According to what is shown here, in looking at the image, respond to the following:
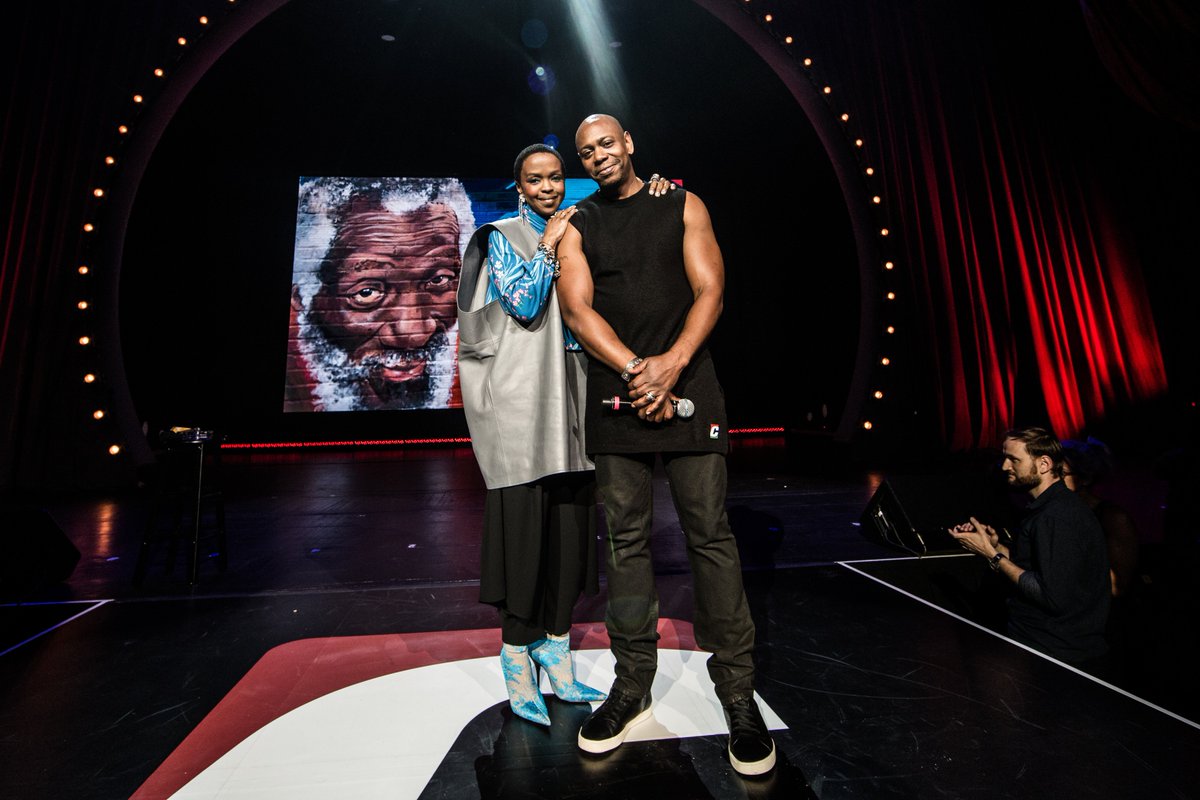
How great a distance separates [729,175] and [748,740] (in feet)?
27.8

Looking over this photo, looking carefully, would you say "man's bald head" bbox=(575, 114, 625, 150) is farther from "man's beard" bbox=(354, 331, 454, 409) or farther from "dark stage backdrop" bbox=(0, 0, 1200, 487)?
"man's beard" bbox=(354, 331, 454, 409)

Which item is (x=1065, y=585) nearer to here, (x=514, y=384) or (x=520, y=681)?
(x=520, y=681)

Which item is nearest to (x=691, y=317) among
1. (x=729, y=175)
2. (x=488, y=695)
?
(x=488, y=695)

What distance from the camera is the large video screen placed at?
7.80 m

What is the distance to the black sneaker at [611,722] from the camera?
4.30 ft

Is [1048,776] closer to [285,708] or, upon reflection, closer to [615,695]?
[615,695]

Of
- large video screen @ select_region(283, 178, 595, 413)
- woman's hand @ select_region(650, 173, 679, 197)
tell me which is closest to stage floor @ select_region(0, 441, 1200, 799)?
woman's hand @ select_region(650, 173, 679, 197)

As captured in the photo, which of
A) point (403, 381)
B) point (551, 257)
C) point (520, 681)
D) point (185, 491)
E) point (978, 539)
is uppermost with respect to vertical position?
point (403, 381)

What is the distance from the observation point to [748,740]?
126cm

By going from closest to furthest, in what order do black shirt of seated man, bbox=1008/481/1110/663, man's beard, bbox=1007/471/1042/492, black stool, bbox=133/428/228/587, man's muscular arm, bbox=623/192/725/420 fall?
man's muscular arm, bbox=623/192/725/420, black shirt of seated man, bbox=1008/481/1110/663, man's beard, bbox=1007/471/1042/492, black stool, bbox=133/428/228/587

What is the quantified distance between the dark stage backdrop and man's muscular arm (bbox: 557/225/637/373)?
5.44 m

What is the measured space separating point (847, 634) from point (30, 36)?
759 centimetres

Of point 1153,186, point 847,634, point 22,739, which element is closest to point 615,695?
point 847,634

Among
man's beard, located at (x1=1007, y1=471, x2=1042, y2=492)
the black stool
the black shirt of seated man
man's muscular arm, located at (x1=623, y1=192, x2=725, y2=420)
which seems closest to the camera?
man's muscular arm, located at (x1=623, y1=192, x2=725, y2=420)
